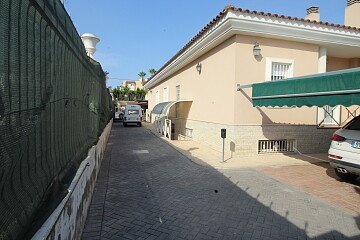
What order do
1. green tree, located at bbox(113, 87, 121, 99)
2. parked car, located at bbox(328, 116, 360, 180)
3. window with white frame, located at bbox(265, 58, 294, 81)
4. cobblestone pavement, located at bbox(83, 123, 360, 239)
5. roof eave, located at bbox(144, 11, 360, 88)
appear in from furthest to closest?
green tree, located at bbox(113, 87, 121, 99) < window with white frame, located at bbox(265, 58, 294, 81) < roof eave, located at bbox(144, 11, 360, 88) < parked car, located at bbox(328, 116, 360, 180) < cobblestone pavement, located at bbox(83, 123, 360, 239)

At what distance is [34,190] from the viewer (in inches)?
72.1

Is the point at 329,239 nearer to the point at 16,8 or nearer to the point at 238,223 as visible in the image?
the point at 238,223

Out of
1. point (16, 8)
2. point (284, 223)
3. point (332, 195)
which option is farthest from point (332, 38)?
point (16, 8)

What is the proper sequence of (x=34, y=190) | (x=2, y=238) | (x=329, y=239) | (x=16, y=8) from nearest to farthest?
(x=2, y=238)
(x=16, y=8)
(x=34, y=190)
(x=329, y=239)

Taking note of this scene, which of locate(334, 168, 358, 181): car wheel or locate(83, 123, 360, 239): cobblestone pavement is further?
locate(334, 168, 358, 181): car wheel

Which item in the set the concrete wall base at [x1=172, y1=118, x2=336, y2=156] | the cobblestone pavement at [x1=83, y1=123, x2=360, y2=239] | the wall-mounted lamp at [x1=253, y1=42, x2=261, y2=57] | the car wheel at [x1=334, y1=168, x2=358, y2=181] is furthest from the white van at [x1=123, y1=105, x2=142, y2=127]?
the car wheel at [x1=334, y1=168, x2=358, y2=181]

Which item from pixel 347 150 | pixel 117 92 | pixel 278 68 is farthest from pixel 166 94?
pixel 117 92

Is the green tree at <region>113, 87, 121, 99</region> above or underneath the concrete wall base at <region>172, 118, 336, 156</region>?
above

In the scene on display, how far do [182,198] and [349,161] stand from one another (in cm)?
416

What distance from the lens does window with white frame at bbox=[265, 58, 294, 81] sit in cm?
970

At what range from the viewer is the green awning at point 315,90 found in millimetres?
5016

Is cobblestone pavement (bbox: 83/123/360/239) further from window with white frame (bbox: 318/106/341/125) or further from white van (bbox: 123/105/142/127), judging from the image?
white van (bbox: 123/105/142/127)

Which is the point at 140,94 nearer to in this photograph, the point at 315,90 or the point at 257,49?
the point at 257,49

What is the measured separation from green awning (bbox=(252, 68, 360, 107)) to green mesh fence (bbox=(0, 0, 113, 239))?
5.40 m
